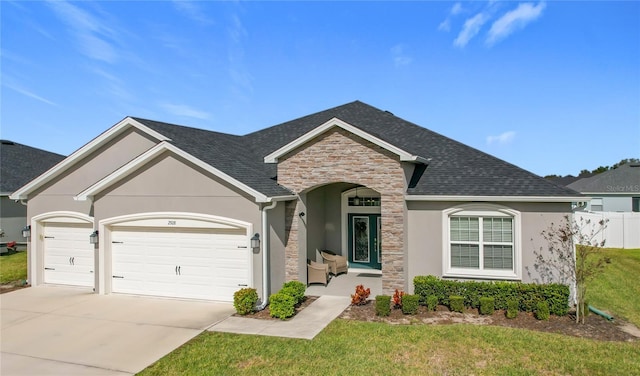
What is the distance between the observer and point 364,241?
17391 mm

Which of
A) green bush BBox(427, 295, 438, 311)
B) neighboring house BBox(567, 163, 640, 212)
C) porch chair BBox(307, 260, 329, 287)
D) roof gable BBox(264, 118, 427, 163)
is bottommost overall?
green bush BBox(427, 295, 438, 311)

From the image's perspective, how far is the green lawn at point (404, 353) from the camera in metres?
7.88

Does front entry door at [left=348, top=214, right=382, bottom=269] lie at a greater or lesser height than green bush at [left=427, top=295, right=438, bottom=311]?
greater

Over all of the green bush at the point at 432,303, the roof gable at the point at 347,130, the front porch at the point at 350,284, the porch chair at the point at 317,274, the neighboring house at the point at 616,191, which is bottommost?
the front porch at the point at 350,284

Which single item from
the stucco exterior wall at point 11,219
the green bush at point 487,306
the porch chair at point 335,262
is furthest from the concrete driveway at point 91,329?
the stucco exterior wall at point 11,219

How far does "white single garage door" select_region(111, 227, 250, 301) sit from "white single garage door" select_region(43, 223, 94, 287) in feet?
6.63

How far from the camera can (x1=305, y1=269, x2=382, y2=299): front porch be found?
14.0 metres

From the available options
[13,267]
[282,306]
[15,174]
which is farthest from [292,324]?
[15,174]

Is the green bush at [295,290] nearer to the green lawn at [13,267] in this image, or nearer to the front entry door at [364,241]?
the front entry door at [364,241]

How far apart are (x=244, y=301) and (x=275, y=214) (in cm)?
300

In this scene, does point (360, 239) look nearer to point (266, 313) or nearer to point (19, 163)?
point (266, 313)

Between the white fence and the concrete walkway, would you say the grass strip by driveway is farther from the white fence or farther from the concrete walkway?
the white fence

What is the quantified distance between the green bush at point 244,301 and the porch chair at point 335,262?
5155mm

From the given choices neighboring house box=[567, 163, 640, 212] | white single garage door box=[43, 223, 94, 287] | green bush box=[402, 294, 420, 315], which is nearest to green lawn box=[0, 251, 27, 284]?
white single garage door box=[43, 223, 94, 287]
